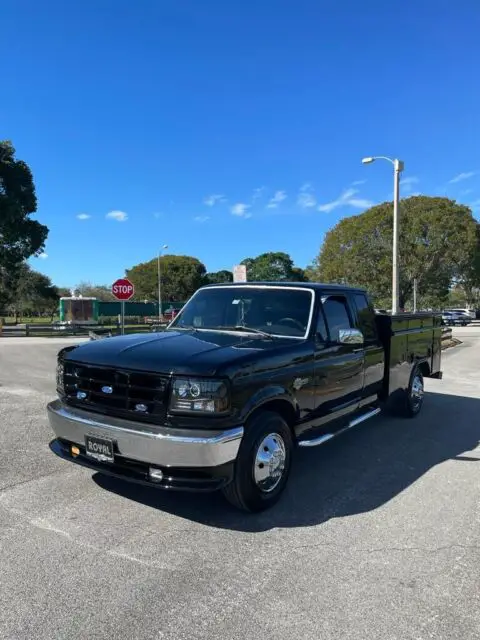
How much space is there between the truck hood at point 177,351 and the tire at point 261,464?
0.56m

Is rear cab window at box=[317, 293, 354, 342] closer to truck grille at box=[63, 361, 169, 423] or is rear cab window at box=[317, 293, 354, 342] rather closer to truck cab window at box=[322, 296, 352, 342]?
truck cab window at box=[322, 296, 352, 342]

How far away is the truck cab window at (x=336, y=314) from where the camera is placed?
534cm

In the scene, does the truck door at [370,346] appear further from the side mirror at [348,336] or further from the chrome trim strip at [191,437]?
the chrome trim strip at [191,437]

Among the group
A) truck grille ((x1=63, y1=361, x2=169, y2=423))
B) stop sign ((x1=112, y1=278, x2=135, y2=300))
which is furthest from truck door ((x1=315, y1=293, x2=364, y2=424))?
stop sign ((x1=112, y1=278, x2=135, y2=300))

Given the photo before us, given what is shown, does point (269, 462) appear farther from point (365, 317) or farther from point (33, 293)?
point (33, 293)

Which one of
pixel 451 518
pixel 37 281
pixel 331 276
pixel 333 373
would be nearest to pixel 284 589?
pixel 451 518

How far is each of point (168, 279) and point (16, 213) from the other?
2074 inches

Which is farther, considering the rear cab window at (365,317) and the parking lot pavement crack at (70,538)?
the rear cab window at (365,317)

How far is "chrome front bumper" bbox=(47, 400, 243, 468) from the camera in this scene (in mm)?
3615

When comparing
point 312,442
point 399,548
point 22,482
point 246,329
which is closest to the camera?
point 399,548

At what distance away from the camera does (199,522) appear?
3953mm

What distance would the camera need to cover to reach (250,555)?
346cm

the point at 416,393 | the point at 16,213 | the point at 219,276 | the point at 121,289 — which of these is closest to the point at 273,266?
the point at 219,276

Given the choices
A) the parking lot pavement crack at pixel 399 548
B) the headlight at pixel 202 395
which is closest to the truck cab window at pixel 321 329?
the headlight at pixel 202 395
